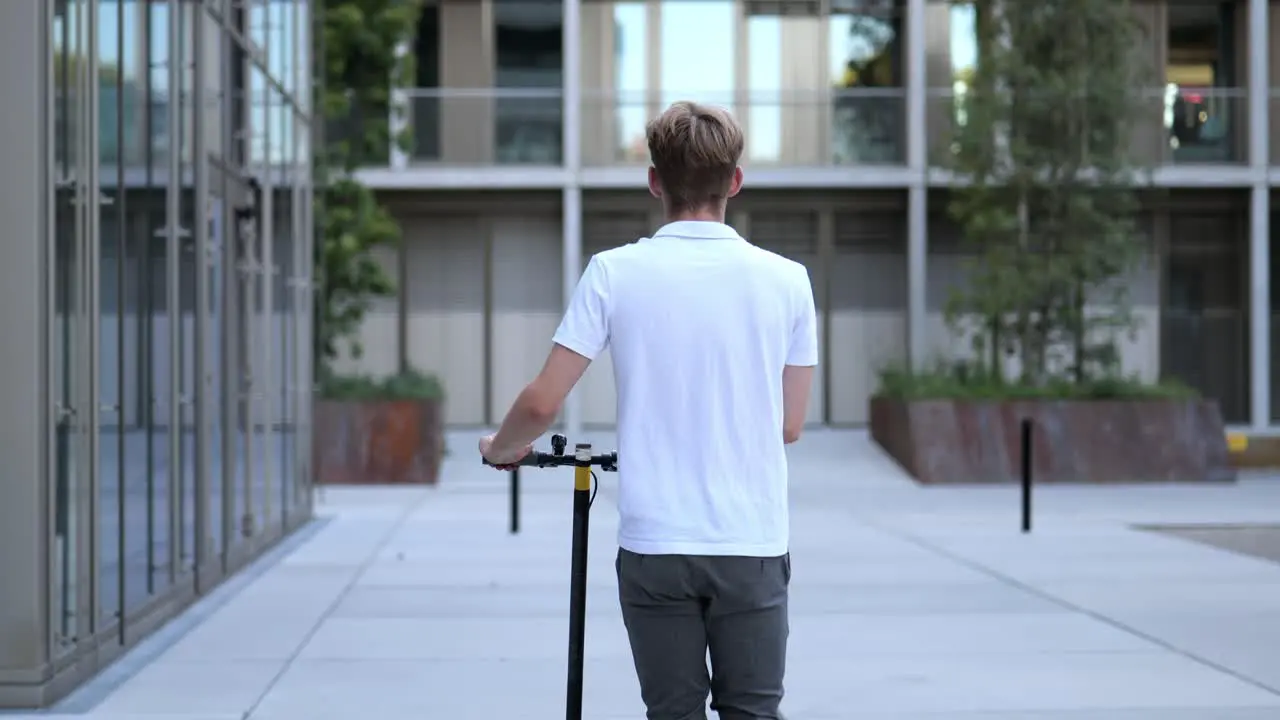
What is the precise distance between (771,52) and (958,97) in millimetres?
6007

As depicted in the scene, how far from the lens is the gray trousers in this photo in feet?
12.9

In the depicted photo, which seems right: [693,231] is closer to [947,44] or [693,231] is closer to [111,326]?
[111,326]

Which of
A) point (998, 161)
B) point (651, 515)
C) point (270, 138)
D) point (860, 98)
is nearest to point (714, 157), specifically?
point (651, 515)

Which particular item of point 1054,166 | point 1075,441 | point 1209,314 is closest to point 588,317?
point 1075,441

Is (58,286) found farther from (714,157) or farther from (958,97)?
(958,97)

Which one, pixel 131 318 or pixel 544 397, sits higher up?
pixel 131 318

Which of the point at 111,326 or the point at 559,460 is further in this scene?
the point at 111,326

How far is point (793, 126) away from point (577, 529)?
80.4 feet

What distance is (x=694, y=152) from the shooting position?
3914 millimetres

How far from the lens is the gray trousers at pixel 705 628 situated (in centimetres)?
392

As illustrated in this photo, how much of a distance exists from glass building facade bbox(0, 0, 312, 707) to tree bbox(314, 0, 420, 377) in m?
6.70

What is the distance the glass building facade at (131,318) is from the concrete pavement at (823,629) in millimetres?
392

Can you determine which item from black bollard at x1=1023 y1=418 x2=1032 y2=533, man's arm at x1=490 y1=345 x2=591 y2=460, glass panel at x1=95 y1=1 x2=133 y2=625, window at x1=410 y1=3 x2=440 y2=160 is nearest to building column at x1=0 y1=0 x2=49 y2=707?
glass panel at x1=95 y1=1 x2=133 y2=625

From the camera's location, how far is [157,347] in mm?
10156
